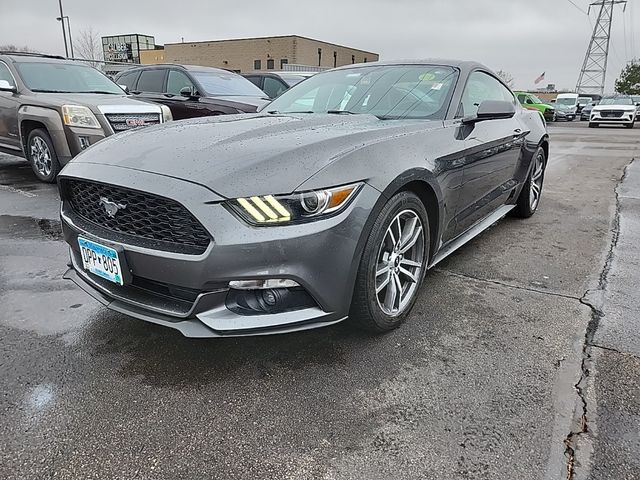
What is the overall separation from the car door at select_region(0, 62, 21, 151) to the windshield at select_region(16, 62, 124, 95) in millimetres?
234

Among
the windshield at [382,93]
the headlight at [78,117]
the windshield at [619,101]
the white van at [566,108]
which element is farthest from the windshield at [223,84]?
the white van at [566,108]

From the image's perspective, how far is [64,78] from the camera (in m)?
6.70

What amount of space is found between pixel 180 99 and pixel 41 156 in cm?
239

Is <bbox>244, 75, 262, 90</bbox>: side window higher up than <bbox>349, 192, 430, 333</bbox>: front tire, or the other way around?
<bbox>244, 75, 262, 90</bbox>: side window

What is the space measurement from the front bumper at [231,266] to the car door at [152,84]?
6659mm

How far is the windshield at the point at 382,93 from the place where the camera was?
3.13 m

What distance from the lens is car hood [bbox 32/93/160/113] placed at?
579 cm

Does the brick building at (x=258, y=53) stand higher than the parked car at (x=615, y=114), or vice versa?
the brick building at (x=258, y=53)

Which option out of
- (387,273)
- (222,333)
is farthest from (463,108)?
(222,333)

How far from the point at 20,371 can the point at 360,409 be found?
158 cm

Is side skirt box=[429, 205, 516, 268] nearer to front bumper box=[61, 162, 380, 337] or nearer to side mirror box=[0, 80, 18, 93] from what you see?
front bumper box=[61, 162, 380, 337]

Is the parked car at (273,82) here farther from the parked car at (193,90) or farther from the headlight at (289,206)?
the headlight at (289,206)

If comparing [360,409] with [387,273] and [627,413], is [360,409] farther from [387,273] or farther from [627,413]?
[627,413]

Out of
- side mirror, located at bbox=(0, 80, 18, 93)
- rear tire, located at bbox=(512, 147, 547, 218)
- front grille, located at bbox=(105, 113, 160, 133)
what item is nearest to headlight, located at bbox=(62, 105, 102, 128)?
front grille, located at bbox=(105, 113, 160, 133)
